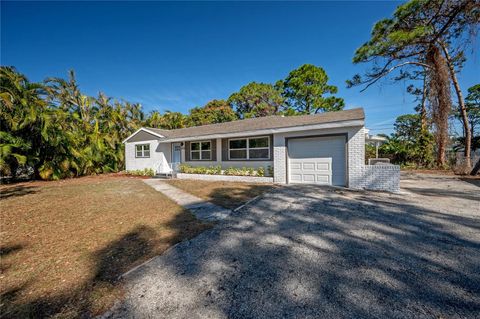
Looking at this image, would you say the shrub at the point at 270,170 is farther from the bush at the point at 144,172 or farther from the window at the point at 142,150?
the window at the point at 142,150

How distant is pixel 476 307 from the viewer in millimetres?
2006

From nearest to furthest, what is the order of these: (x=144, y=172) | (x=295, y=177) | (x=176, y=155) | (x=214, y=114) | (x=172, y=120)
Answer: (x=295, y=177), (x=176, y=155), (x=144, y=172), (x=172, y=120), (x=214, y=114)

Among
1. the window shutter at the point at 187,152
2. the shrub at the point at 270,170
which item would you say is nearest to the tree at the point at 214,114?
the window shutter at the point at 187,152

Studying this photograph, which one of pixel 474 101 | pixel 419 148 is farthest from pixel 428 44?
pixel 474 101

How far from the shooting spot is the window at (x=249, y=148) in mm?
11259

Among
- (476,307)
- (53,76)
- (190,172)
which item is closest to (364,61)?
(190,172)

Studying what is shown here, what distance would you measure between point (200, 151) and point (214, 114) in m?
14.7

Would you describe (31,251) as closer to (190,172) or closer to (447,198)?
(190,172)

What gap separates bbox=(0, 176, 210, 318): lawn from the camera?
2336mm

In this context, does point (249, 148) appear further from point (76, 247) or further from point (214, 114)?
point (214, 114)

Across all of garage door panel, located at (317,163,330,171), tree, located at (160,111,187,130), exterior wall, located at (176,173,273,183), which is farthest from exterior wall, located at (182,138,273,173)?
tree, located at (160,111,187,130)

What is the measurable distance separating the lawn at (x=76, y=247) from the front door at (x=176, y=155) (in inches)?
320

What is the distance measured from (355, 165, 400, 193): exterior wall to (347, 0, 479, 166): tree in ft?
24.4

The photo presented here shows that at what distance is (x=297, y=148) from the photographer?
9734 millimetres
